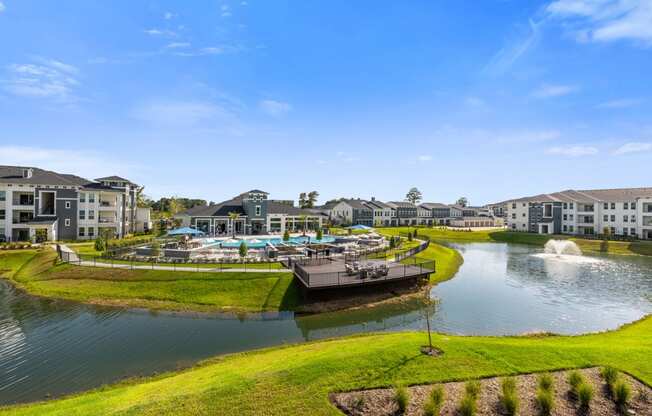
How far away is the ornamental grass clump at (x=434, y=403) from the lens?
748 cm

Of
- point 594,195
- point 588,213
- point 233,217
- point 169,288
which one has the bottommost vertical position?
point 169,288

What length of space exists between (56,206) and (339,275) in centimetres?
4243

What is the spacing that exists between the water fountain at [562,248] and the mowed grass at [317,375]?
40661 mm

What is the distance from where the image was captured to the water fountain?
46.5 metres

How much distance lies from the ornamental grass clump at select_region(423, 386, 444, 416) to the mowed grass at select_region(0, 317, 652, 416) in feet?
3.84

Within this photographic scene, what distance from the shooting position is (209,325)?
1767 centimetres

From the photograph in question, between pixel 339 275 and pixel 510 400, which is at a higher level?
pixel 339 275

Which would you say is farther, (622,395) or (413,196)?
(413,196)

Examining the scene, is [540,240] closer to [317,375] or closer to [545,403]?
[545,403]

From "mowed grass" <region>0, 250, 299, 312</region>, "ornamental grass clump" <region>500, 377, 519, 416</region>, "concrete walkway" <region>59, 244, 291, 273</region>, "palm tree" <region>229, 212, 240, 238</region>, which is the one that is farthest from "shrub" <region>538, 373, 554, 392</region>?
"palm tree" <region>229, 212, 240, 238</region>

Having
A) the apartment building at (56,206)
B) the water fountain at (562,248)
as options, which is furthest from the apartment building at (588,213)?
the apartment building at (56,206)

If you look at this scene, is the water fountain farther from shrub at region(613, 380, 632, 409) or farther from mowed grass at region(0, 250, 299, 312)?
shrub at region(613, 380, 632, 409)

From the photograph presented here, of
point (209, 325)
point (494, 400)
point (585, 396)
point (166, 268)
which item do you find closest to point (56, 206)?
point (166, 268)

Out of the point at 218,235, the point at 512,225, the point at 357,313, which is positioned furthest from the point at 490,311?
the point at 512,225
